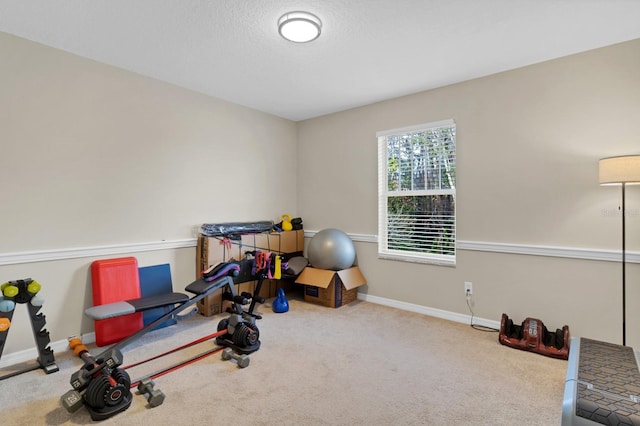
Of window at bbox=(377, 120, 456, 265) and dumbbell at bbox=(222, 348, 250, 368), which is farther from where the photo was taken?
window at bbox=(377, 120, 456, 265)

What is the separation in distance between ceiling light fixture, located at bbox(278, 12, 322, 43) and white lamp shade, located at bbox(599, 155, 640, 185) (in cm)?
229

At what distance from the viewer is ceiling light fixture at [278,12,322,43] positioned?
2.19 meters

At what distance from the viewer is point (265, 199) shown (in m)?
4.47

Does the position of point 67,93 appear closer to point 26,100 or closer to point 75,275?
point 26,100

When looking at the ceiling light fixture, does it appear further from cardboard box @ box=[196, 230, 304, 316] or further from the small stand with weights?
the small stand with weights

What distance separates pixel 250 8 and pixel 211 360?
2.55 meters

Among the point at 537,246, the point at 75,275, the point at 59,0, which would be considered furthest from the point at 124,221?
the point at 537,246

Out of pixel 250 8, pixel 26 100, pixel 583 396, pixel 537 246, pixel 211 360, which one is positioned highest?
pixel 250 8

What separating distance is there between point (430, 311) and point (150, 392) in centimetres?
275

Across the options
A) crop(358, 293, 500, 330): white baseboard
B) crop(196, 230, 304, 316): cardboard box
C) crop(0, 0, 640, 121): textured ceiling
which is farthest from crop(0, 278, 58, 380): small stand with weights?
crop(358, 293, 500, 330): white baseboard

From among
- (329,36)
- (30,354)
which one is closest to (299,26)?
(329,36)

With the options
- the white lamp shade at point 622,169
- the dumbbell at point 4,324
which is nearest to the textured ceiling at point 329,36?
the white lamp shade at point 622,169

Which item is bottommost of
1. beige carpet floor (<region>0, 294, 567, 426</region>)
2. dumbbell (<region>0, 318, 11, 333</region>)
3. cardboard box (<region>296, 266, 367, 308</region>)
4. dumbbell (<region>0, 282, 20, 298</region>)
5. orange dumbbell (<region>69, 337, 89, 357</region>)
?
beige carpet floor (<region>0, 294, 567, 426</region>)

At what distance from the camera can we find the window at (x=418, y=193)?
3.54 m
